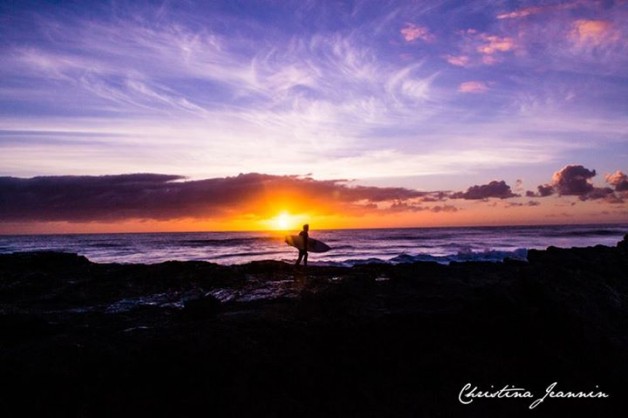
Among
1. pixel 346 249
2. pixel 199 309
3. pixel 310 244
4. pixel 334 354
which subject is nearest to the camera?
pixel 334 354

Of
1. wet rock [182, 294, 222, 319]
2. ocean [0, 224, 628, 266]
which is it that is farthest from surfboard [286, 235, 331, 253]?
wet rock [182, 294, 222, 319]

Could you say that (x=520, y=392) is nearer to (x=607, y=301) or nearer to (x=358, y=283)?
(x=607, y=301)

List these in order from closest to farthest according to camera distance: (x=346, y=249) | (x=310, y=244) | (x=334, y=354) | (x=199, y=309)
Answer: (x=334, y=354) < (x=199, y=309) < (x=310, y=244) < (x=346, y=249)

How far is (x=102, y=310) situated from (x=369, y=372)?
7.28 metres

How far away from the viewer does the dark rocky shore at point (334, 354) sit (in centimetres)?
556

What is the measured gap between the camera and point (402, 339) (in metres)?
7.30

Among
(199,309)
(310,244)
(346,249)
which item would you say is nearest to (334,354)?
(199,309)

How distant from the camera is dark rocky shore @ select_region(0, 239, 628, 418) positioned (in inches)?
219

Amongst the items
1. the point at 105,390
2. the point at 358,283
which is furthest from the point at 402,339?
the point at 105,390

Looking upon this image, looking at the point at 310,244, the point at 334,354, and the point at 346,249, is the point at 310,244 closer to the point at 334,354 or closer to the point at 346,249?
the point at 334,354

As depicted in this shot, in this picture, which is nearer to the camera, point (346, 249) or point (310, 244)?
point (310, 244)

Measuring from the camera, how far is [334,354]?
6805 millimetres

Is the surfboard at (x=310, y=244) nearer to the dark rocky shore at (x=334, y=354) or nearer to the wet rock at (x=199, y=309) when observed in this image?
the dark rocky shore at (x=334, y=354)

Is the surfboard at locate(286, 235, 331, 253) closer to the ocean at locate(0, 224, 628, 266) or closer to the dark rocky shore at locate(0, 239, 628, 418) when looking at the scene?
the ocean at locate(0, 224, 628, 266)
